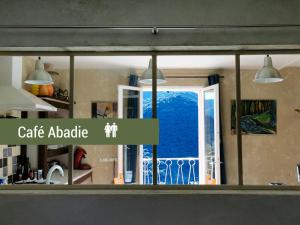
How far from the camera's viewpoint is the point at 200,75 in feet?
11.7

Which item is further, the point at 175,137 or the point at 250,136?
the point at 250,136

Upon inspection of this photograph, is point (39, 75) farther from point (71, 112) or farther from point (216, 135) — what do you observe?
point (216, 135)

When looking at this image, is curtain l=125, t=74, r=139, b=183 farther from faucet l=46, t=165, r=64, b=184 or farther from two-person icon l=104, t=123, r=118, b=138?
faucet l=46, t=165, r=64, b=184

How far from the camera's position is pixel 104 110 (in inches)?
124

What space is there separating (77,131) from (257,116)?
204 cm

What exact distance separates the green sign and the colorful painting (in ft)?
3.58

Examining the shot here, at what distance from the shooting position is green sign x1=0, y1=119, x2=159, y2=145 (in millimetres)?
2895

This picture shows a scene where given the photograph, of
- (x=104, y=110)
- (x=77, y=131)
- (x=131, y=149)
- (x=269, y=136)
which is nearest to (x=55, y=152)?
(x=77, y=131)

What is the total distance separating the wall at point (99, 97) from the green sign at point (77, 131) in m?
0.15

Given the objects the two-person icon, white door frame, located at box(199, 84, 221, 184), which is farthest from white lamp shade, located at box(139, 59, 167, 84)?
white door frame, located at box(199, 84, 221, 184)

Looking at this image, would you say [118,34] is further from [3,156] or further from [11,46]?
[3,156]

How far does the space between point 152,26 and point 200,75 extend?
1081mm

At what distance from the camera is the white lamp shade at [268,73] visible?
3.02 meters

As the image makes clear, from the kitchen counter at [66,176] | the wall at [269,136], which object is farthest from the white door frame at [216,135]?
the kitchen counter at [66,176]
